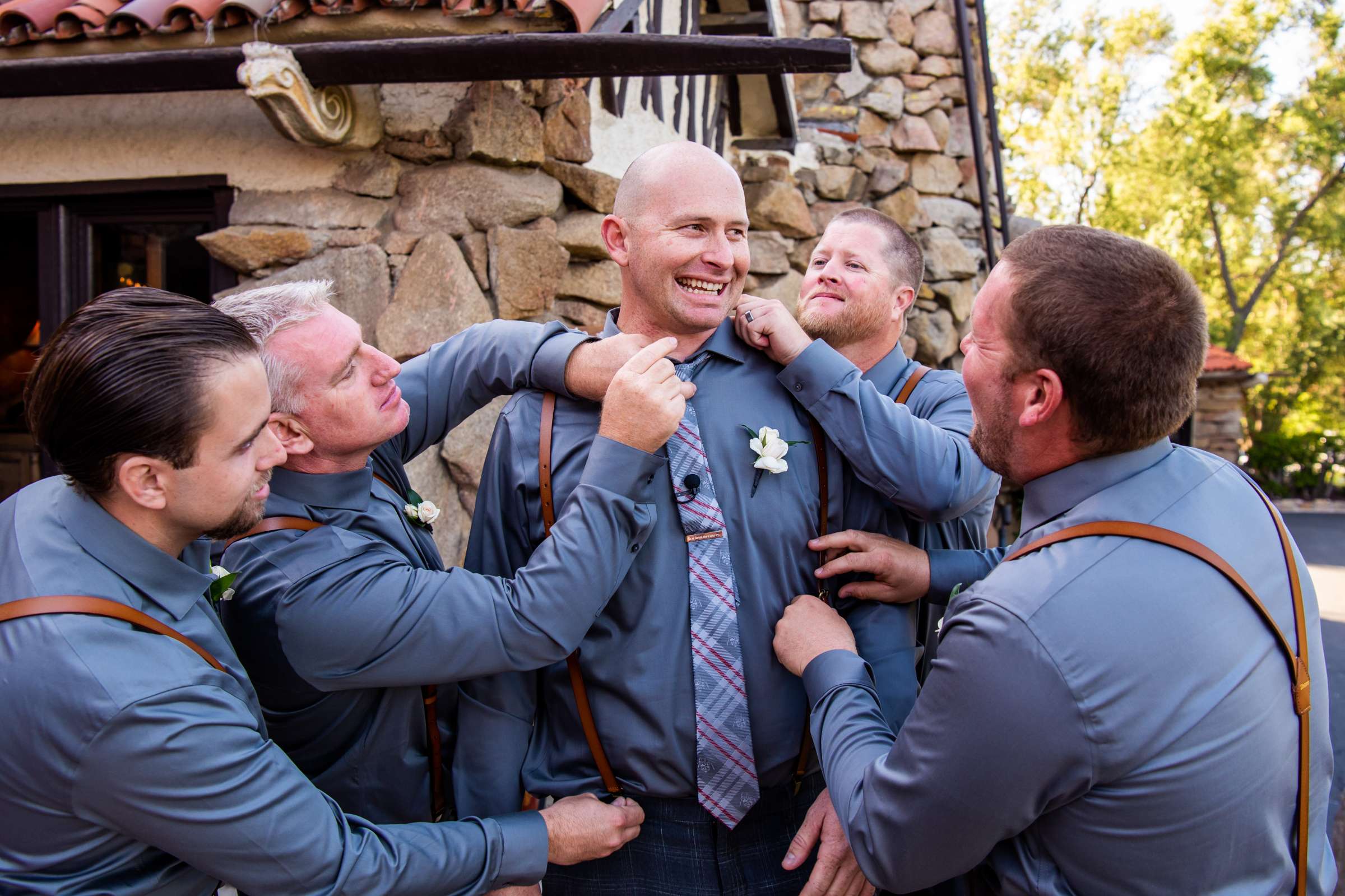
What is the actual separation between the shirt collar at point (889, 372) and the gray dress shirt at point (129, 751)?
5.13ft

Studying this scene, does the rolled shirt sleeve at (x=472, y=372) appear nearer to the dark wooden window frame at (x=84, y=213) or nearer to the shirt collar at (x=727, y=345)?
the shirt collar at (x=727, y=345)

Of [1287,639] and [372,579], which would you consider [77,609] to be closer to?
[372,579]

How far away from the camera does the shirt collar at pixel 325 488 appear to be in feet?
5.19

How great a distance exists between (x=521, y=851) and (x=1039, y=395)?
1.13m

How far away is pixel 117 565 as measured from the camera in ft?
4.07

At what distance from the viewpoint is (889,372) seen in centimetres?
233

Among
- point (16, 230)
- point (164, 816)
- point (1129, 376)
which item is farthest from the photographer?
point (16, 230)

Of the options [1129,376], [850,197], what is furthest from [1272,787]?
[850,197]

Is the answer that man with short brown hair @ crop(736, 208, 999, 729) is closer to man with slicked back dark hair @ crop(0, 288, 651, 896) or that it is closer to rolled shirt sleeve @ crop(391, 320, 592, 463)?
rolled shirt sleeve @ crop(391, 320, 592, 463)

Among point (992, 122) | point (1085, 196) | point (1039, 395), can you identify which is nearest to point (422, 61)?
point (1039, 395)

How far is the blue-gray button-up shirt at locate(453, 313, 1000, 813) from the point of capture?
1714 mm

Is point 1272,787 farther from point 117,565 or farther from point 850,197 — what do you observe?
point 850,197

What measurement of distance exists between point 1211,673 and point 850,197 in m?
5.26

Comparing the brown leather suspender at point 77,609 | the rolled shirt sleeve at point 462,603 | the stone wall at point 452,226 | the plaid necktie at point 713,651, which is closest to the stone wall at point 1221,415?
the stone wall at point 452,226
